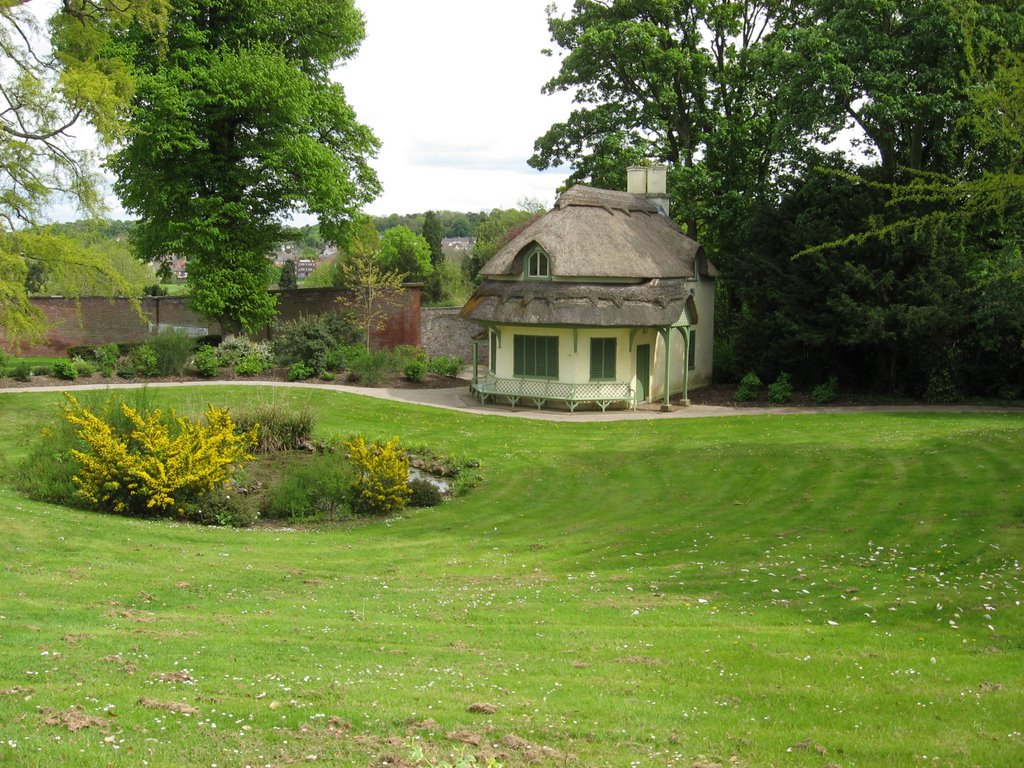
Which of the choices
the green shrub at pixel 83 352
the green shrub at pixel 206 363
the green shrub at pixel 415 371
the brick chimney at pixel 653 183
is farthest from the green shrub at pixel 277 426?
the brick chimney at pixel 653 183

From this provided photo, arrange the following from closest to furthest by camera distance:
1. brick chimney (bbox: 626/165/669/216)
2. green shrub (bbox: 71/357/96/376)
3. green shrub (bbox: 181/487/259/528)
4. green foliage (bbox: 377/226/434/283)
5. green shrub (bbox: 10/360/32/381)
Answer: green shrub (bbox: 181/487/259/528) < green shrub (bbox: 10/360/32/381) < green shrub (bbox: 71/357/96/376) < brick chimney (bbox: 626/165/669/216) < green foliage (bbox: 377/226/434/283)

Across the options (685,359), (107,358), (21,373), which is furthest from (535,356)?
(21,373)

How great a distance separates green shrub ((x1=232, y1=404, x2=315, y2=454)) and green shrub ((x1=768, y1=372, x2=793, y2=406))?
16.0 meters

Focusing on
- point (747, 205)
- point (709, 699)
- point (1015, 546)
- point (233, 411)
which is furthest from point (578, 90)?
point (709, 699)

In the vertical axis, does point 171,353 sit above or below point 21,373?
above

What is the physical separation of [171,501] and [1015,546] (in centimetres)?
1343

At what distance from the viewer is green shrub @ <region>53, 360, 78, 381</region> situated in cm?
3266

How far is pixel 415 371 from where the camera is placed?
35062 millimetres

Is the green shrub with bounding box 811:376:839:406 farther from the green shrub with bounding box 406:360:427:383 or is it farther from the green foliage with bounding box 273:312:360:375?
the green foliage with bounding box 273:312:360:375

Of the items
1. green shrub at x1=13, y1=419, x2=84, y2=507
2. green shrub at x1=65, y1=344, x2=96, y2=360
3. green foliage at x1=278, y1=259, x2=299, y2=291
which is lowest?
green shrub at x1=13, y1=419, x2=84, y2=507

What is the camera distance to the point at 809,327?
32.5m

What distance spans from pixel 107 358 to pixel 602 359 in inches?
677

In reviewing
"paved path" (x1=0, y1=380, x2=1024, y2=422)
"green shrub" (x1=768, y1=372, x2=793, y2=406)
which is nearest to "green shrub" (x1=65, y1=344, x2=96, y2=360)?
"paved path" (x1=0, y1=380, x2=1024, y2=422)

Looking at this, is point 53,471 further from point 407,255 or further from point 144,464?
point 407,255
